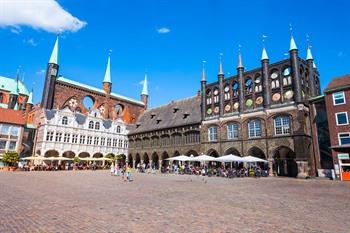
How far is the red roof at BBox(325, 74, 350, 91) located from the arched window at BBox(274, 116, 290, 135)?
613cm

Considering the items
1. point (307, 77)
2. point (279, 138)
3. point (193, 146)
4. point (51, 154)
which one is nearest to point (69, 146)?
point (51, 154)

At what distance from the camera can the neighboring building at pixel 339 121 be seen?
1082 inches

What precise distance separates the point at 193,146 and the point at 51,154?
28.7 meters

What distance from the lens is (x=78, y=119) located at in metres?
55.1

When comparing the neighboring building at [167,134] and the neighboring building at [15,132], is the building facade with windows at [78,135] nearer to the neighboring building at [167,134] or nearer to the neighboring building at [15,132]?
the neighboring building at [167,134]

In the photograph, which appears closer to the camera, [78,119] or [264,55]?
[264,55]

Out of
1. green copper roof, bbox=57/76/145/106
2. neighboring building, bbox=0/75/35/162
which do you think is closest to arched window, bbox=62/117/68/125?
neighboring building, bbox=0/75/35/162

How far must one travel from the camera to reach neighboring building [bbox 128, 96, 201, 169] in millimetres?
46094

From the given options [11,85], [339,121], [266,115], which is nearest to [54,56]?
[11,85]

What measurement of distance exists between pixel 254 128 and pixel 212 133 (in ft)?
25.4

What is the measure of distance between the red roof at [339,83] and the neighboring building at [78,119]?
151ft

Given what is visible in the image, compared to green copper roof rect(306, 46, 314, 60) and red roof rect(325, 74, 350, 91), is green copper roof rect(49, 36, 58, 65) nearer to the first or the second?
green copper roof rect(306, 46, 314, 60)

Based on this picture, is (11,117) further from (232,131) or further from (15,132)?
(232,131)

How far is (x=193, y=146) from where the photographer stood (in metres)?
44.9
